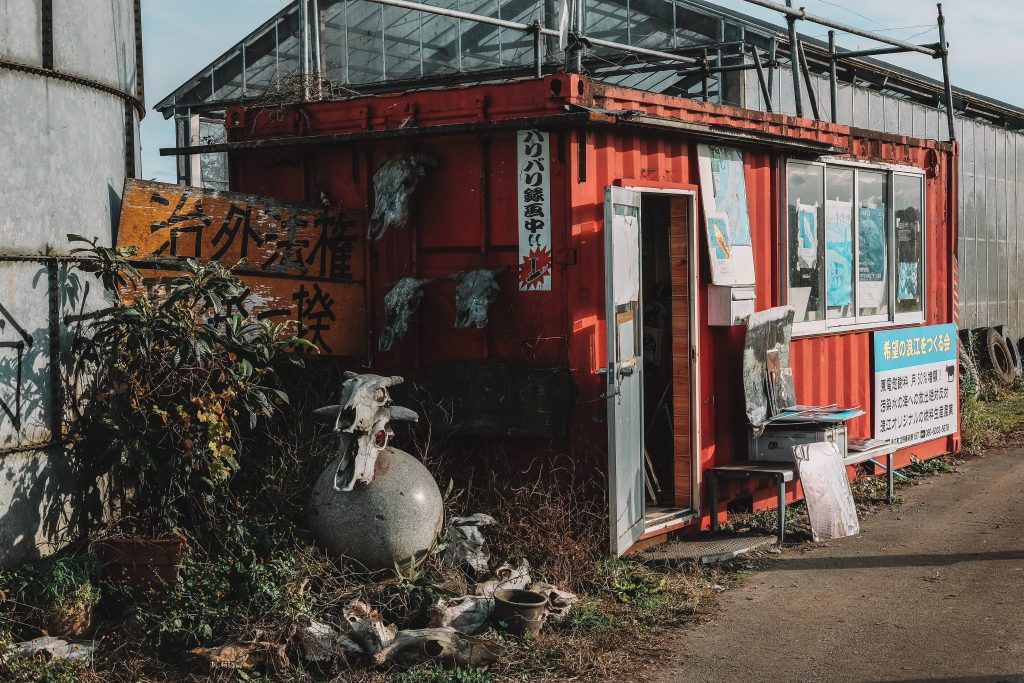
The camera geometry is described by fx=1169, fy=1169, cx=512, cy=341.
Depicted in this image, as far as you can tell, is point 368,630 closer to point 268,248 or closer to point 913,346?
point 268,248

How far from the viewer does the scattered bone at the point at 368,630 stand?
243 inches

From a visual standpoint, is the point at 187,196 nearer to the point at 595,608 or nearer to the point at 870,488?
the point at 595,608

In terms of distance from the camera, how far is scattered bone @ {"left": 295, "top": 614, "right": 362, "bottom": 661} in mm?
6086

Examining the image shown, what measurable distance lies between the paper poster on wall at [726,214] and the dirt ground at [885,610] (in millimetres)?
2295

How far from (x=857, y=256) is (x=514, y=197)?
4657 millimetres

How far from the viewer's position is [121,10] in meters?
8.15

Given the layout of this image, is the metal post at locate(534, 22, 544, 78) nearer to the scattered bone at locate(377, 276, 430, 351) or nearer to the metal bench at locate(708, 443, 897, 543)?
the scattered bone at locate(377, 276, 430, 351)

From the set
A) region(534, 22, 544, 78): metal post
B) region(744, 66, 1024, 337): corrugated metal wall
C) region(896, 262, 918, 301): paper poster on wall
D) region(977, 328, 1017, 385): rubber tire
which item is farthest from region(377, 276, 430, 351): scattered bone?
region(977, 328, 1017, 385): rubber tire

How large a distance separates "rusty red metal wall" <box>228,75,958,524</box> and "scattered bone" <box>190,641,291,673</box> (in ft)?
9.71

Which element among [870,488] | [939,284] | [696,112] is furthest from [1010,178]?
[696,112]

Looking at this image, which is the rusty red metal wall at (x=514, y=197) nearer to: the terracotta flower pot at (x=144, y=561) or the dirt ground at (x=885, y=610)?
the dirt ground at (x=885, y=610)

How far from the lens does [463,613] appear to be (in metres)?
6.51

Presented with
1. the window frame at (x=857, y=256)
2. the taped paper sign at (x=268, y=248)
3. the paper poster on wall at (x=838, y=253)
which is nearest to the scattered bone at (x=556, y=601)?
the taped paper sign at (x=268, y=248)

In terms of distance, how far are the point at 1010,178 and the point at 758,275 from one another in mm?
15356
